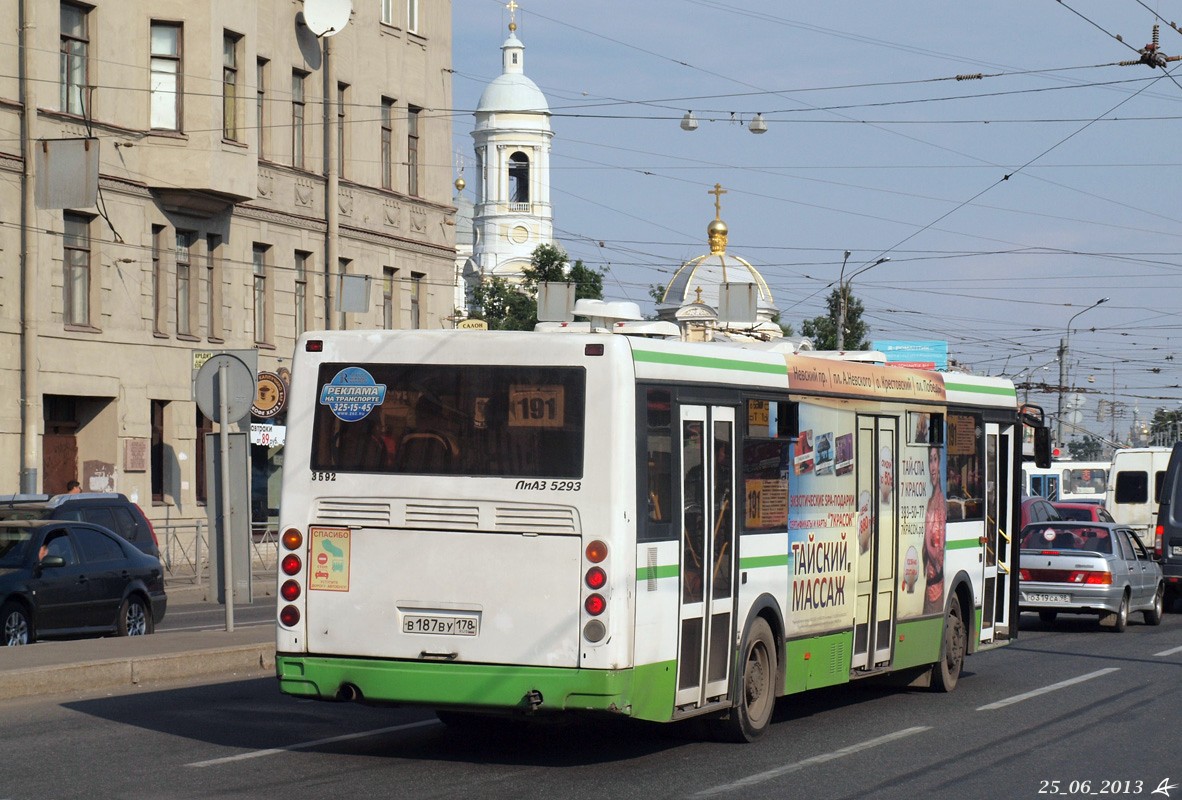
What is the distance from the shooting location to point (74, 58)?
3291 cm

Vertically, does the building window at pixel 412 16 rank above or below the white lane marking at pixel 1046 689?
above

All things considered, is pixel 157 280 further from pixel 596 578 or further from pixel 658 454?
pixel 596 578

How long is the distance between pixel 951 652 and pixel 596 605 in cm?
671

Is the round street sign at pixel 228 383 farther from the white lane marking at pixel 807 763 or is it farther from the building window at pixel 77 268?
the building window at pixel 77 268

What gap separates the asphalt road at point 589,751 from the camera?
33.0 feet

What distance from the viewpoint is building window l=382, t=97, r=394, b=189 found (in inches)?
1705

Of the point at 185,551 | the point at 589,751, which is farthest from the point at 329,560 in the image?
the point at 185,551

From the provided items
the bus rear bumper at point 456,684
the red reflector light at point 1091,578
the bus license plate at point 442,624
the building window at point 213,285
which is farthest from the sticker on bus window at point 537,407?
the building window at point 213,285

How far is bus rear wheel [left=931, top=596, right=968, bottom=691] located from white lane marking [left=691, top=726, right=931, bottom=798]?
2574 millimetres

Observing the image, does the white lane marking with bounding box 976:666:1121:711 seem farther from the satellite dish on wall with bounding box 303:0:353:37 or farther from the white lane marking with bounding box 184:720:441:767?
the satellite dish on wall with bounding box 303:0:353:37

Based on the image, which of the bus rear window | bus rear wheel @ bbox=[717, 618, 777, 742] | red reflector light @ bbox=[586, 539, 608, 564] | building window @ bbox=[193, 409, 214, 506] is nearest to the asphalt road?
bus rear wheel @ bbox=[717, 618, 777, 742]

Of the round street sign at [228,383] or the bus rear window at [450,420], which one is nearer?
the bus rear window at [450,420]

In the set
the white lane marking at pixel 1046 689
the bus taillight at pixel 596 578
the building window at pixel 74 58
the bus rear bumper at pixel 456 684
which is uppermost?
the building window at pixel 74 58

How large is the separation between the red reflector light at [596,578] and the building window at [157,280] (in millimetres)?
26336
